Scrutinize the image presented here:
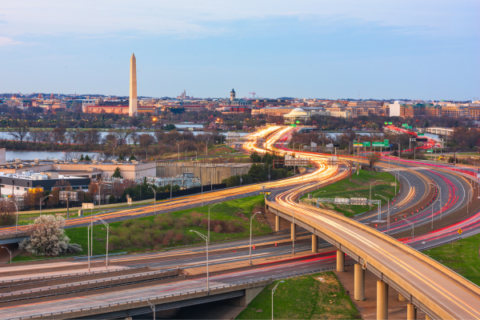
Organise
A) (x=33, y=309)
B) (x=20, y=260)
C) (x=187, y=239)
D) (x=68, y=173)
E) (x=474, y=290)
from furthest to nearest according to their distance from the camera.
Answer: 1. (x=68, y=173)
2. (x=187, y=239)
3. (x=20, y=260)
4. (x=33, y=309)
5. (x=474, y=290)

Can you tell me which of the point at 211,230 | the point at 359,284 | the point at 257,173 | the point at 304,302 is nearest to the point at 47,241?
the point at 211,230

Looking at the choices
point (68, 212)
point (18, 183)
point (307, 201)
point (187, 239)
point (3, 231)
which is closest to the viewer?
point (3, 231)

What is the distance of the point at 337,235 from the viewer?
3966 cm

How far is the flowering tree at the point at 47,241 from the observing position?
42.4 m

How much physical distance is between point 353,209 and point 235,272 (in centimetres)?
2656

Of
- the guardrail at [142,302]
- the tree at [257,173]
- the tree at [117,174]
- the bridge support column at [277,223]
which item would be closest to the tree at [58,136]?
the tree at [117,174]

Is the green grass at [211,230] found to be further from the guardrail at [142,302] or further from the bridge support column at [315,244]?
the guardrail at [142,302]

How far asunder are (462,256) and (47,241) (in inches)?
1311

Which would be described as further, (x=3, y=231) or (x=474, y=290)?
(x=3, y=231)

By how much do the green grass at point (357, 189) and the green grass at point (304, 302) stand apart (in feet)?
74.1

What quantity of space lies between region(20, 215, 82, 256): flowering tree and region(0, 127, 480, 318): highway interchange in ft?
9.16

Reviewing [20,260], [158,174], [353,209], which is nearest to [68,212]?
[20,260]

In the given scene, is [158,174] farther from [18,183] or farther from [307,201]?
[307,201]

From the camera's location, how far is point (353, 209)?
62.8 metres
